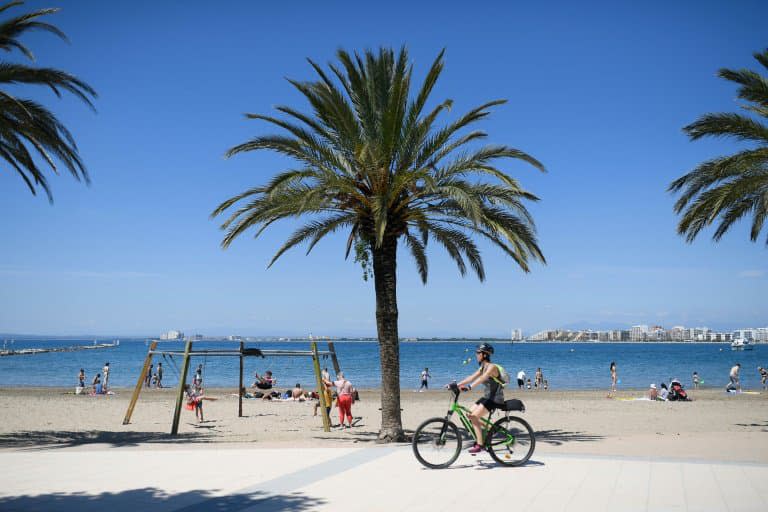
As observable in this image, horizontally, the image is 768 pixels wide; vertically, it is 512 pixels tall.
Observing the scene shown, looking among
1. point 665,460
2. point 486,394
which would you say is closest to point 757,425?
point 665,460

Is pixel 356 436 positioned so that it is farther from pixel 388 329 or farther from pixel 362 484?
pixel 362 484

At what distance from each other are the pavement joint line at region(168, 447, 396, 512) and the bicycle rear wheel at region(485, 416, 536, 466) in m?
2.07

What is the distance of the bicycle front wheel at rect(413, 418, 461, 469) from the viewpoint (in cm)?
920

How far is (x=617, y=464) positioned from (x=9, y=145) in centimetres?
1349

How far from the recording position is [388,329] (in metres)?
13.8

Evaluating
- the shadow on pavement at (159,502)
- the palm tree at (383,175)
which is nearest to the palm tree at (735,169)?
the palm tree at (383,175)

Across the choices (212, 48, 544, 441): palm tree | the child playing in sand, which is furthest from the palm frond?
the child playing in sand

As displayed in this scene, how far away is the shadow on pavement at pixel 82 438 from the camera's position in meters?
13.2

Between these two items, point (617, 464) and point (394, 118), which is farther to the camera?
point (394, 118)

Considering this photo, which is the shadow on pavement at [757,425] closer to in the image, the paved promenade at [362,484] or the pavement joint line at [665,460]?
the pavement joint line at [665,460]

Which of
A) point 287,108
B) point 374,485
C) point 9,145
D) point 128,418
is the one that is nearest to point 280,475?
point 374,485

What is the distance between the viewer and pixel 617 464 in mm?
9445

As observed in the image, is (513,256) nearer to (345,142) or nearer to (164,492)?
(345,142)

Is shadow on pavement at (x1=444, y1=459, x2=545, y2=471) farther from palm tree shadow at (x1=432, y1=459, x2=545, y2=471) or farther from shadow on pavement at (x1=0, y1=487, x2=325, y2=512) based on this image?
shadow on pavement at (x1=0, y1=487, x2=325, y2=512)
